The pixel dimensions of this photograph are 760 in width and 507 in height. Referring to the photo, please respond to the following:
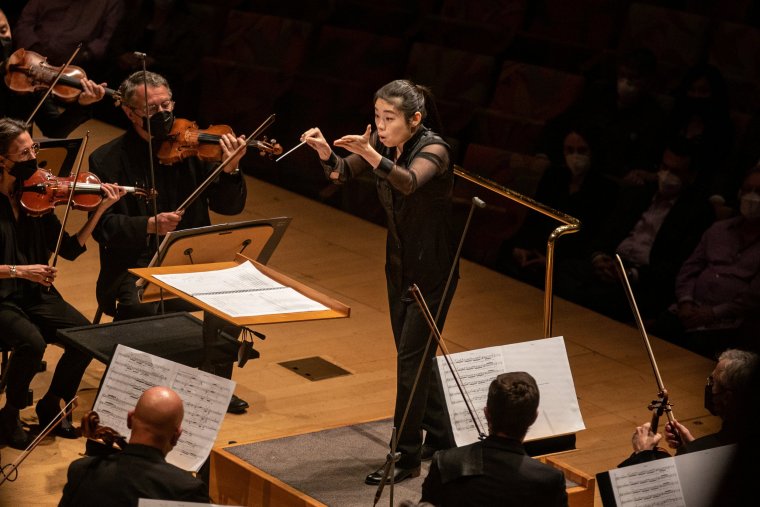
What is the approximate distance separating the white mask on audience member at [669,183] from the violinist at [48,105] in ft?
9.16

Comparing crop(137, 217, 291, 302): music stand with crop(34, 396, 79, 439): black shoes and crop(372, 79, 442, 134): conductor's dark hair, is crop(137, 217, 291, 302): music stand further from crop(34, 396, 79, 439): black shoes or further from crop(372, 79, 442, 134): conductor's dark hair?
crop(372, 79, 442, 134): conductor's dark hair

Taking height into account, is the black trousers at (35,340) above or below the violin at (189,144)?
below

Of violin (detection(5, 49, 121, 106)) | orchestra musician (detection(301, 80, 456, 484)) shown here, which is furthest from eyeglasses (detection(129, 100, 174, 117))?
violin (detection(5, 49, 121, 106))

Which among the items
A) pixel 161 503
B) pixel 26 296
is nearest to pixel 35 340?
pixel 26 296

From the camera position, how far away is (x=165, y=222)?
4078 mm

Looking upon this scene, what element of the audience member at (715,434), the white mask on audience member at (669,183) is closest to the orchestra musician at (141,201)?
the audience member at (715,434)

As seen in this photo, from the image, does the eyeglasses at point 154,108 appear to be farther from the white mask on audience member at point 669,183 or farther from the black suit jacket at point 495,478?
the white mask on audience member at point 669,183

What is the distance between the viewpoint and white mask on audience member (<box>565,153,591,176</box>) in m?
5.61

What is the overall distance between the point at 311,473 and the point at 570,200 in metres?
2.69

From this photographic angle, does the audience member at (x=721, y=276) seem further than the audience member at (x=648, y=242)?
No

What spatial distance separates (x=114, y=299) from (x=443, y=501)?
2312 millimetres

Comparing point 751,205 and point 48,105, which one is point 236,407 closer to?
point 751,205

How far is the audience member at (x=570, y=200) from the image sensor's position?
219 inches

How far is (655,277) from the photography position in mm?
5242
